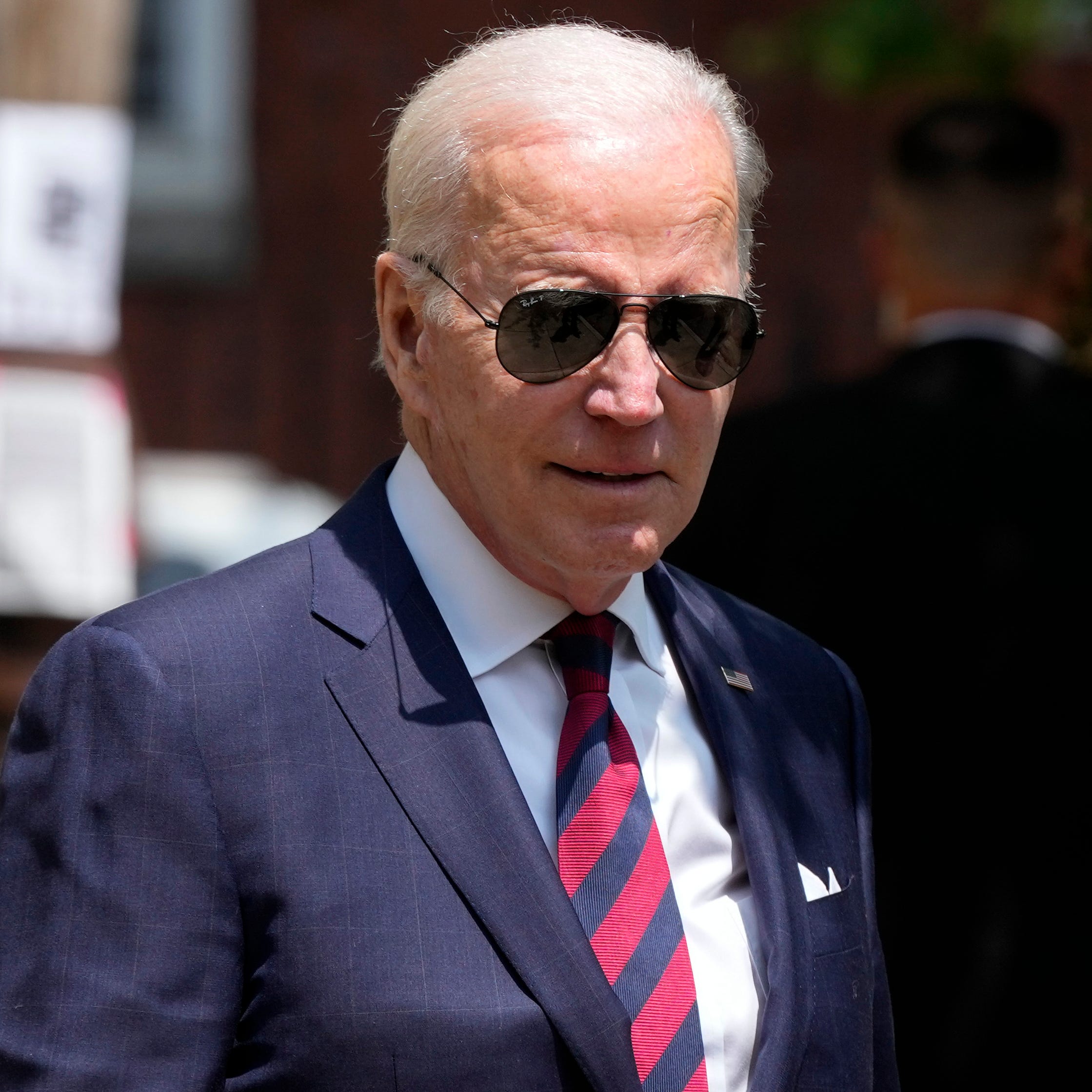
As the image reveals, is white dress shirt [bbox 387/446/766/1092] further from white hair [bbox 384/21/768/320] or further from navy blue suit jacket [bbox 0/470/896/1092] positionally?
white hair [bbox 384/21/768/320]

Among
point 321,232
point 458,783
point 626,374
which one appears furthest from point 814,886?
point 321,232

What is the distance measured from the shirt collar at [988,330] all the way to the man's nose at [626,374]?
1628 mm

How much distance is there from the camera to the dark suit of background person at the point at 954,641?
10.3ft

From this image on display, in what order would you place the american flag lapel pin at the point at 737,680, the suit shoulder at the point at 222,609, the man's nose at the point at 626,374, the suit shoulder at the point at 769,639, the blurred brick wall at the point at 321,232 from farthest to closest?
the blurred brick wall at the point at 321,232 → the suit shoulder at the point at 769,639 → the american flag lapel pin at the point at 737,680 → the man's nose at the point at 626,374 → the suit shoulder at the point at 222,609

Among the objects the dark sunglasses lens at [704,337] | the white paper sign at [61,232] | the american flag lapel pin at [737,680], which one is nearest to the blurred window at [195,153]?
the white paper sign at [61,232]

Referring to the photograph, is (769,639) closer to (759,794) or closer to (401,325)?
(759,794)

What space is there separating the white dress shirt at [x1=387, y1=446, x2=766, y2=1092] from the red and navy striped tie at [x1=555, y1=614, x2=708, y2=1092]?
3cm

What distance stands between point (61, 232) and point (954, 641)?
255cm

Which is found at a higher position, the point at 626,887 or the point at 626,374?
the point at 626,374

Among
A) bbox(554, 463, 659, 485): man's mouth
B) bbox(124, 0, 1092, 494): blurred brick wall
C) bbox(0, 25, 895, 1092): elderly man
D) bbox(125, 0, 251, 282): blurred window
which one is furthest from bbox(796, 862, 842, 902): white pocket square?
bbox(125, 0, 251, 282): blurred window

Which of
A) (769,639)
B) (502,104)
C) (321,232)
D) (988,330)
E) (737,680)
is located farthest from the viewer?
(321,232)

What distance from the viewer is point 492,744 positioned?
1.94m

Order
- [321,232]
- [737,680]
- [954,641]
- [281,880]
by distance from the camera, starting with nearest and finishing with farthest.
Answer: [281,880], [737,680], [954,641], [321,232]

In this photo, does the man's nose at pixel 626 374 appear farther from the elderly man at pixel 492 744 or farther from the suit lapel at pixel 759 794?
the suit lapel at pixel 759 794
